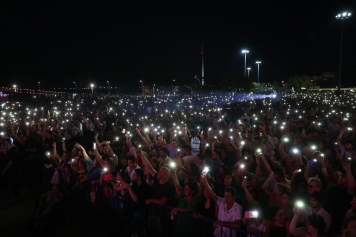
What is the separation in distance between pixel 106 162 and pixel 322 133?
661cm

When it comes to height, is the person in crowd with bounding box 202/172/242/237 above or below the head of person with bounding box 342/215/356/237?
below

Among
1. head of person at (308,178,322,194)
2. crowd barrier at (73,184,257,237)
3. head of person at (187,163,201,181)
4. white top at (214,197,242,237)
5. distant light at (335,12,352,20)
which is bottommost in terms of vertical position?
crowd barrier at (73,184,257,237)

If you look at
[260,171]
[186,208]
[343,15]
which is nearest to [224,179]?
[260,171]

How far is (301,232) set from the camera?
4.00 m

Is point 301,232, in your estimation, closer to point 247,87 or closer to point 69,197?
point 69,197

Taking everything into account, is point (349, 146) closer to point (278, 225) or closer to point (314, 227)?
point (278, 225)

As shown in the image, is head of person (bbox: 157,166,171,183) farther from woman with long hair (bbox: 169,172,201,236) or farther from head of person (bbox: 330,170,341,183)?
head of person (bbox: 330,170,341,183)

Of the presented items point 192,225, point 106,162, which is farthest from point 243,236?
point 106,162

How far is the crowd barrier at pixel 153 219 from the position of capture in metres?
5.14

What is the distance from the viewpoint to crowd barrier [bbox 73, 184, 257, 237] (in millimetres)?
5145

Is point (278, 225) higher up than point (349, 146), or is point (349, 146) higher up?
point (349, 146)

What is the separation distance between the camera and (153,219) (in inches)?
225

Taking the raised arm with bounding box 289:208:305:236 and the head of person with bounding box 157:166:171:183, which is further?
the head of person with bounding box 157:166:171:183

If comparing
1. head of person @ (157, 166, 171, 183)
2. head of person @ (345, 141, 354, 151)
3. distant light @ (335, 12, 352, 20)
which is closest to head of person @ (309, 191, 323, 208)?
head of person @ (157, 166, 171, 183)
